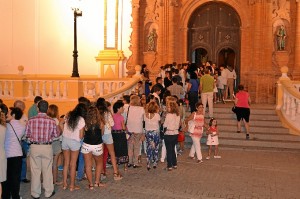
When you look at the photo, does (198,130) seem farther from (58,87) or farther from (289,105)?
(58,87)

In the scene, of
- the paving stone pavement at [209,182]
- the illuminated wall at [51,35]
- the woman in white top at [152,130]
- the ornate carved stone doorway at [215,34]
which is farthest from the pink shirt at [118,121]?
the ornate carved stone doorway at [215,34]

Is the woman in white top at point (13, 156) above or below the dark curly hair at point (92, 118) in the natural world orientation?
below

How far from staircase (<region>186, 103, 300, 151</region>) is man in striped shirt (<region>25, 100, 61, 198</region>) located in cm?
745

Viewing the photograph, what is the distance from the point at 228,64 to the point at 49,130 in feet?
51.4

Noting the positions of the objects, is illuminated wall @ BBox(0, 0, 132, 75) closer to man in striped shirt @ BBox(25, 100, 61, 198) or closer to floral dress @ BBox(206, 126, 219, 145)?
floral dress @ BBox(206, 126, 219, 145)

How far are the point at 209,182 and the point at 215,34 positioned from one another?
13.6m

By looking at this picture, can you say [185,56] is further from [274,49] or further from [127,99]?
[127,99]

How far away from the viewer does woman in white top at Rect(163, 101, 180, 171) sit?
12328 mm

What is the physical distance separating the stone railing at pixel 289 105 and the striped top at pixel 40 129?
9.68 metres

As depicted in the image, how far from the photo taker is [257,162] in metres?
13.6

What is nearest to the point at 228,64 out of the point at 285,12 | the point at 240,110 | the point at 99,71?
the point at 285,12

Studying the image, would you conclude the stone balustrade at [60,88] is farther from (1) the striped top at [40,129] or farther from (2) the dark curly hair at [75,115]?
(1) the striped top at [40,129]

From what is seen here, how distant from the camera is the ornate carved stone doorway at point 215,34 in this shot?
926 inches

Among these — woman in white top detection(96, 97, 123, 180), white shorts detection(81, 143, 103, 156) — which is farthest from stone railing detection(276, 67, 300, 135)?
white shorts detection(81, 143, 103, 156)
